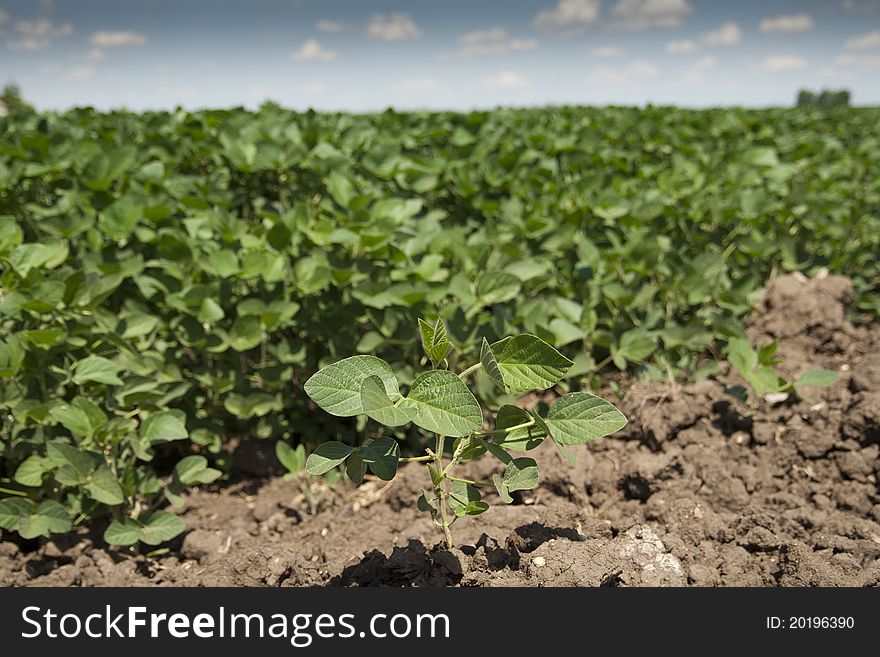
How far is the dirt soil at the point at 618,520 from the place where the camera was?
1736mm

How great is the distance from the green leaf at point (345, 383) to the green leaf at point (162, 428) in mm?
890

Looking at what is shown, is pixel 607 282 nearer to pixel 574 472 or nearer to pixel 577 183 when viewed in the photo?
pixel 577 183

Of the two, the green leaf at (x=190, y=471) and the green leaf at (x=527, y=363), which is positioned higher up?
the green leaf at (x=527, y=363)

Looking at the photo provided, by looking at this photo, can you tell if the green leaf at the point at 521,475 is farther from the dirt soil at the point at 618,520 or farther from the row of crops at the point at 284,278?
the row of crops at the point at 284,278

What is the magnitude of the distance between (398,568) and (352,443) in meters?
1.21

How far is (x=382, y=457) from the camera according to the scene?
147 centimetres

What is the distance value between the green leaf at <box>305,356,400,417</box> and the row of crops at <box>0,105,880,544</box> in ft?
3.00

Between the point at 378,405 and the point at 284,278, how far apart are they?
138 cm

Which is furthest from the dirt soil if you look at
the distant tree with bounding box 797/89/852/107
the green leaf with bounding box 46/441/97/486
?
the distant tree with bounding box 797/89/852/107

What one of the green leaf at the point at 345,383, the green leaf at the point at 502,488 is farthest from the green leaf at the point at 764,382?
the green leaf at the point at 345,383

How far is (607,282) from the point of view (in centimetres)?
299

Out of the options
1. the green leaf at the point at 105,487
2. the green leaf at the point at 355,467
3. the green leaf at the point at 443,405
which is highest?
the green leaf at the point at 443,405
